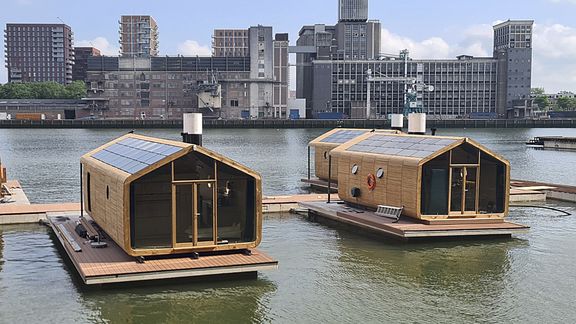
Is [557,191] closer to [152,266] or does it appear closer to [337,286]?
[337,286]

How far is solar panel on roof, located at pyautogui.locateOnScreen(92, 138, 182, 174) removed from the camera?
2038 centimetres

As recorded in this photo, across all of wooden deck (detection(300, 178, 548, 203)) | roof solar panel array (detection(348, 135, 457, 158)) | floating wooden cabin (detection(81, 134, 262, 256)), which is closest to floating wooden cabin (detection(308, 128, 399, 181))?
wooden deck (detection(300, 178, 548, 203))

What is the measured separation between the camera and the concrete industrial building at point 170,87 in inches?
7648

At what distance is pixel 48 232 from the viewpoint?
92.8 ft

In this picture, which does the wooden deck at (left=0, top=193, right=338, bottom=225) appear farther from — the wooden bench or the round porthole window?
the wooden bench

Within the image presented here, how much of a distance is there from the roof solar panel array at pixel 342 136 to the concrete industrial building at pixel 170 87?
151166 mm

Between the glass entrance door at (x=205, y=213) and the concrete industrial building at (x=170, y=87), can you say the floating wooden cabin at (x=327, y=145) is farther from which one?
the concrete industrial building at (x=170, y=87)

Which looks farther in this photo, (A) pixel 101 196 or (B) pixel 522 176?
(B) pixel 522 176

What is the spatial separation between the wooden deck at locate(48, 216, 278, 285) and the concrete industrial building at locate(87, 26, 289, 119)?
174 meters

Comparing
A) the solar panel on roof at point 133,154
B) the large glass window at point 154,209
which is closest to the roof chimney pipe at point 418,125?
the solar panel on roof at point 133,154

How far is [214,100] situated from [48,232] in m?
167

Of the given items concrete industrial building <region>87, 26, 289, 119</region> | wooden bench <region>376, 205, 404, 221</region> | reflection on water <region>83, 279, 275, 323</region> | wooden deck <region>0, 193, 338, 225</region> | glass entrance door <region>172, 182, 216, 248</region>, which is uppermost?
concrete industrial building <region>87, 26, 289, 119</region>

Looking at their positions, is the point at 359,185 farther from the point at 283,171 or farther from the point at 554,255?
the point at 283,171

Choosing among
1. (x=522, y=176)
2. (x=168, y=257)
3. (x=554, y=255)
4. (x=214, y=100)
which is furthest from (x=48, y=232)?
(x=214, y=100)
